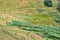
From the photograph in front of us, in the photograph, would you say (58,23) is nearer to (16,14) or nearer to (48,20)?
(48,20)

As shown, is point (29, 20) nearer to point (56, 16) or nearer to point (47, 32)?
point (56, 16)

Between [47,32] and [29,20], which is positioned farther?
[29,20]

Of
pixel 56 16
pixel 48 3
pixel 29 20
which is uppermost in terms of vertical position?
pixel 29 20

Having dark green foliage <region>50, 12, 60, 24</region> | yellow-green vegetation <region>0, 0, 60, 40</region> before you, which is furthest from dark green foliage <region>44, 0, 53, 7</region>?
dark green foliage <region>50, 12, 60, 24</region>

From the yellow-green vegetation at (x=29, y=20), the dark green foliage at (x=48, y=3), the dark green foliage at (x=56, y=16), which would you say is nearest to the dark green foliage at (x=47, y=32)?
the yellow-green vegetation at (x=29, y=20)

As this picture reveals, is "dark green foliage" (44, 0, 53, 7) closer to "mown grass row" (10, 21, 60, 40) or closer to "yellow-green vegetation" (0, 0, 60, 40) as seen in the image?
"yellow-green vegetation" (0, 0, 60, 40)

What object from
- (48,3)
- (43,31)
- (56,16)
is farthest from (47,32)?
(48,3)

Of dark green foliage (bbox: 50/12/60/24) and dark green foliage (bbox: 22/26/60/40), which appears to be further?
dark green foliage (bbox: 50/12/60/24)

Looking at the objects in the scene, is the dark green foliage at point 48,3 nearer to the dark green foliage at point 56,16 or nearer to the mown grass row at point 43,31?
the dark green foliage at point 56,16
